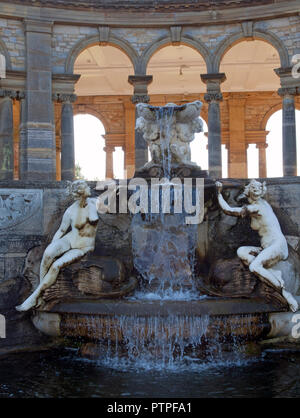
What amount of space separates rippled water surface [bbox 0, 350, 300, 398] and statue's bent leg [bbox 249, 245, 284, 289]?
1085mm

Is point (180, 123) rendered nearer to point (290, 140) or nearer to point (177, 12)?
point (290, 140)

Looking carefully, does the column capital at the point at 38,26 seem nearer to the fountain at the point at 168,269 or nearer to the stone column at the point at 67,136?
the stone column at the point at 67,136

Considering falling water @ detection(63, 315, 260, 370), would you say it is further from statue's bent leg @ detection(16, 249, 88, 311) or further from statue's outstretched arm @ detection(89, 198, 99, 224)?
statue's outstretched arm @ detection(89, 198, 99, 224)

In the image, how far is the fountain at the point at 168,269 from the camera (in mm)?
7758

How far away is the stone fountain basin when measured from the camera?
773 cm

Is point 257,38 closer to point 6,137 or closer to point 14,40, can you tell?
point 14,40

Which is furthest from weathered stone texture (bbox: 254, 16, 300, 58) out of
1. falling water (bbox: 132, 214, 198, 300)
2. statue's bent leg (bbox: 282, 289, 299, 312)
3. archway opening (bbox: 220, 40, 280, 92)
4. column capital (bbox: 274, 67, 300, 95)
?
statue's bent leg (bbox: 282, 289, 299, 312)

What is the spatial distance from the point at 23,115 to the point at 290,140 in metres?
7.96

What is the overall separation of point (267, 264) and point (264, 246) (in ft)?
1.33

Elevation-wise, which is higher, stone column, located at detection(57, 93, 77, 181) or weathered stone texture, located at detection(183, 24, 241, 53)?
weathered stone texture, located at detection(183, 24, 241, 53)

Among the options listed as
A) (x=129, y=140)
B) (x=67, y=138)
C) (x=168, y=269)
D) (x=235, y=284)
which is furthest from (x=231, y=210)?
(x=129, y=140)

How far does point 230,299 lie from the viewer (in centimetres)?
832

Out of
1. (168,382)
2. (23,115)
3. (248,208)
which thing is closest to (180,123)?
(248,208)

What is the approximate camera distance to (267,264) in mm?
8734
